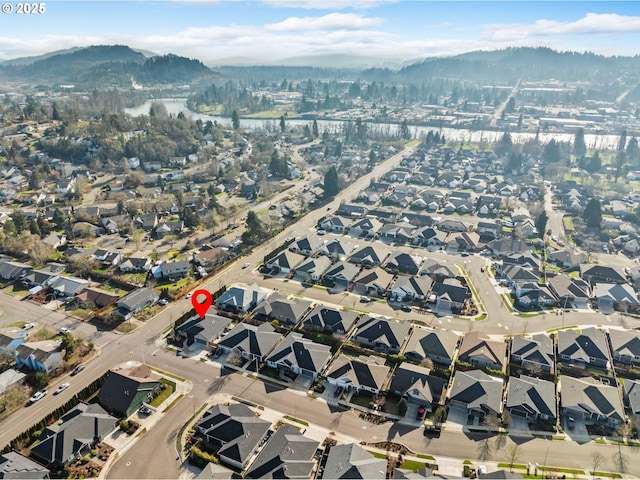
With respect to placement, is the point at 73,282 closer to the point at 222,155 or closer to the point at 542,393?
the point at 542,393

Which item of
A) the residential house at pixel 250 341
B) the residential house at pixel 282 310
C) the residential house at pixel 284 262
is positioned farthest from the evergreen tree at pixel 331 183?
the residential house at pixel 250 341

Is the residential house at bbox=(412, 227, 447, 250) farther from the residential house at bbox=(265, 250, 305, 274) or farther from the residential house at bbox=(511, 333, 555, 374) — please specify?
the residential house at bbox=(511, 333, 555, 374)

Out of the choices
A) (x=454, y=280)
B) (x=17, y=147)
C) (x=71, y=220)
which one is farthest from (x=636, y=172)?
(x=17, y=147)

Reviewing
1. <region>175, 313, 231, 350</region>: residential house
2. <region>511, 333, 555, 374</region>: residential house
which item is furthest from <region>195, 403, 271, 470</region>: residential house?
<region>511, 333, 555, 374</region>: residential house

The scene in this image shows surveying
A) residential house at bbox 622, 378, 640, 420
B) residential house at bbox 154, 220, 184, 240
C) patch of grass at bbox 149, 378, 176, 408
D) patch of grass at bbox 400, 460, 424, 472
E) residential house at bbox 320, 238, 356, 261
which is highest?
residential house at bbox 154, 220, 184, 240

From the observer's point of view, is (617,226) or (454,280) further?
(617,226)

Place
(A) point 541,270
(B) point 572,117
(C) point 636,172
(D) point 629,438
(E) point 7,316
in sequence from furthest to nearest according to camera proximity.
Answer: (B) point 572,117, (C) point 636,172, (A) point 541,270, (E) point 7,316, (D) point 629,438
